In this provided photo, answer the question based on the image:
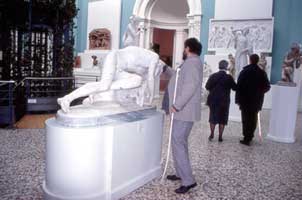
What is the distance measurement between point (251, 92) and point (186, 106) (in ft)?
9.93

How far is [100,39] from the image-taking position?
1628 cm

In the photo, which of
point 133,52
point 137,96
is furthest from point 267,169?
point 133,52

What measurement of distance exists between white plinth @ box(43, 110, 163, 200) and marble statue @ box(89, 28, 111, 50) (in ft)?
42.3

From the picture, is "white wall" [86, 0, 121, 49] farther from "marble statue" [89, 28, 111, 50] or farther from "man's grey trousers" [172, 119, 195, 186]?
"man's grey trousers" [172, 119, 195, 186]

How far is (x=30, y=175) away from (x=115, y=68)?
62.0 inches

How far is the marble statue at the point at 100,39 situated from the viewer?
16.0 meters

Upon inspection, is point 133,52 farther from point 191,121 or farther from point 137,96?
point 191,121

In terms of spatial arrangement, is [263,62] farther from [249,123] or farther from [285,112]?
[249,123]

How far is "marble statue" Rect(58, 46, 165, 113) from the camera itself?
352cm

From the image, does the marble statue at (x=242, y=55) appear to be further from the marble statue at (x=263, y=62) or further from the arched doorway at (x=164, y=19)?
the arched doorway at (x=164, y=19)

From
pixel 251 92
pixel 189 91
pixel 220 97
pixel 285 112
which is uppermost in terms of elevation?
pixel 189 91

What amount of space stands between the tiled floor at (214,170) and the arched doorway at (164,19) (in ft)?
29.1

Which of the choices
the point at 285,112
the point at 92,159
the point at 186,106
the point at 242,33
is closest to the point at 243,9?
the point at 242,33

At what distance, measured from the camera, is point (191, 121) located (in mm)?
3457
